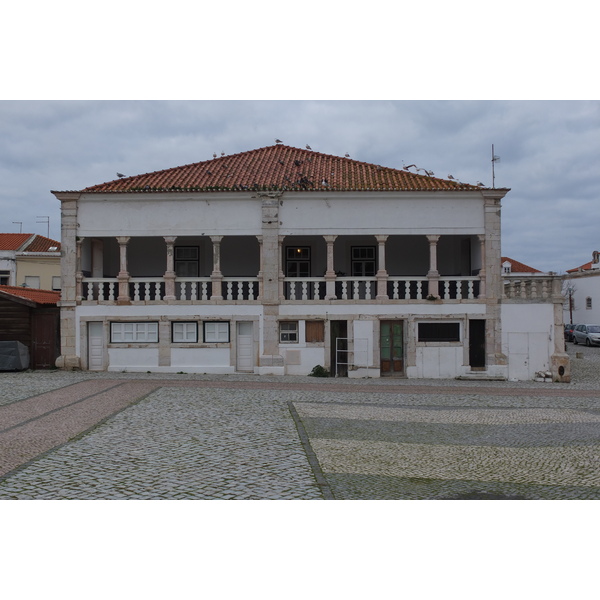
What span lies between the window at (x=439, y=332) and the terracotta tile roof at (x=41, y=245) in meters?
29.8

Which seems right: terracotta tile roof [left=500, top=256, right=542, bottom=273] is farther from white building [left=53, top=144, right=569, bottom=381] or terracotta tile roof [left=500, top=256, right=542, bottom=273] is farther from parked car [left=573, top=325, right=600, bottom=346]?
white building [left=53, top=144, right=569, bottom=381]

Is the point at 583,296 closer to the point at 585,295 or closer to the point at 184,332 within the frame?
the point at 585,295

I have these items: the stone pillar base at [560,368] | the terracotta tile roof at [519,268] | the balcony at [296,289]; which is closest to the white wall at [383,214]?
the balcony at [296,289]

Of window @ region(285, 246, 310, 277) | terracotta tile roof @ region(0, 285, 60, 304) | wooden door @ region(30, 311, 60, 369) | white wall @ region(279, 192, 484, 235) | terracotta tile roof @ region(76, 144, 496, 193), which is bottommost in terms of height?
wooden door @ region(30, 311, 60, 369)

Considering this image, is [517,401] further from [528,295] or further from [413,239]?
[413,239]

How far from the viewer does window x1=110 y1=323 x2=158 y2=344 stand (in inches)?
753

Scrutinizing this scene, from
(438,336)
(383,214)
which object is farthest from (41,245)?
(438,336)

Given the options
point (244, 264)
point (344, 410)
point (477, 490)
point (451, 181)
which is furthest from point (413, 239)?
point (477, 490)

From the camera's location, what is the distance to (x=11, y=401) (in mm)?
12477

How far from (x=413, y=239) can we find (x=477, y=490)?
611 inches

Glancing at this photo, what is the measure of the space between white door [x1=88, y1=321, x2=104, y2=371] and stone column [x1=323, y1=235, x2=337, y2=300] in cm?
708

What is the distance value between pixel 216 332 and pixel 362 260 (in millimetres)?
5455

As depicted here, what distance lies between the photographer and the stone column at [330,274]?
19031 mm

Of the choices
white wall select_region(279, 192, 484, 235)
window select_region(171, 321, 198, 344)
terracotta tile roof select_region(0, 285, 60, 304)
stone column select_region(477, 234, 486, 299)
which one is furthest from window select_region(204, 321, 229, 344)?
stone column select_region(477, 234, 486, 299)
